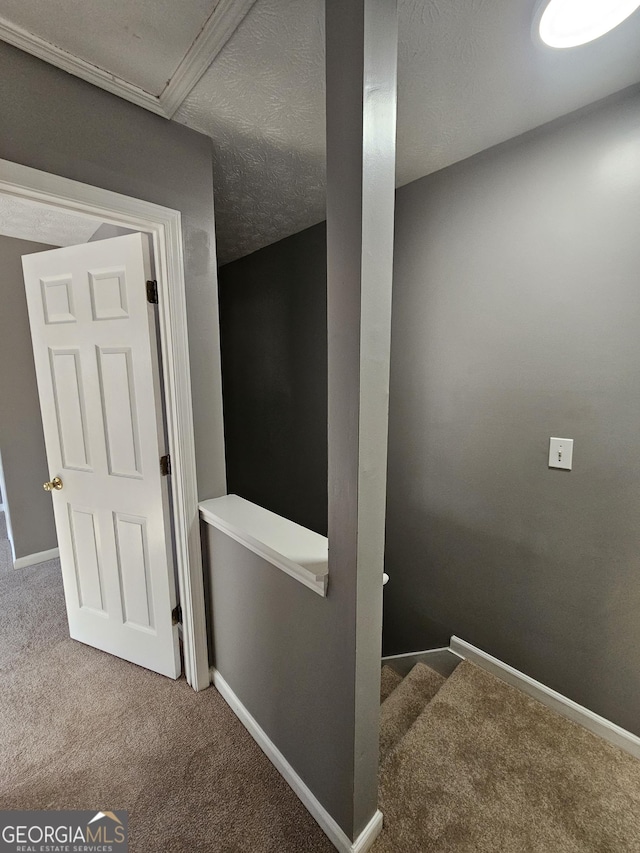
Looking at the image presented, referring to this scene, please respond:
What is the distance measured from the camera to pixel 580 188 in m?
1.29

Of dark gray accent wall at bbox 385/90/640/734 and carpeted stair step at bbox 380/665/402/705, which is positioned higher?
dark gray accent wall at bbox 385/90/640/734

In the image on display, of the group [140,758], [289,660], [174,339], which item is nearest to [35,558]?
[140,758]

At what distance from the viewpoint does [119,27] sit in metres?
0.95

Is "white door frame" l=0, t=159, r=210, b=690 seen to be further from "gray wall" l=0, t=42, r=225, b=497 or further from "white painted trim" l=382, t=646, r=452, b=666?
"white painted trim" l=382, t=646, r=452, b=666

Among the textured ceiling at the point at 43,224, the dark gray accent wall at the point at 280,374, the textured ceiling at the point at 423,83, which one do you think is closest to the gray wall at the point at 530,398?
the textured ceiling at the point at 423,83

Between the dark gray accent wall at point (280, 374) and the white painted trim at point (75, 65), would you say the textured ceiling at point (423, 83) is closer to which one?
the white painted trim at point (75, 65)

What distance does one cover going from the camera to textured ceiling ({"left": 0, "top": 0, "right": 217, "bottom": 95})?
89cm

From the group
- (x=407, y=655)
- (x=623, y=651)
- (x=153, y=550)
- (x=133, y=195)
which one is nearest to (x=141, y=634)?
(x=153, y=550)

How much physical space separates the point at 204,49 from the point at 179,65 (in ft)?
0.45

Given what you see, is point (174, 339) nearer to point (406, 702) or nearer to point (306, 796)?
point (306, 796)

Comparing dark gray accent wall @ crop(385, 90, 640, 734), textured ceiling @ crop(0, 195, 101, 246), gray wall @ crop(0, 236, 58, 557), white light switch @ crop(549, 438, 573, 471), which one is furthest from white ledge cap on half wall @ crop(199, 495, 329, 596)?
gray wall @ crop(0, 236, 58, 557)

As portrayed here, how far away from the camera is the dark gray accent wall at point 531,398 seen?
127 cm

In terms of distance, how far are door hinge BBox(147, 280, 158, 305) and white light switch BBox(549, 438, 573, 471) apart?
67.9 inches

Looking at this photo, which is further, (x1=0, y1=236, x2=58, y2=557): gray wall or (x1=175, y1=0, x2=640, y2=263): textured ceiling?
(x1=0, y1=236, x2=58, y2=557): gray wall
